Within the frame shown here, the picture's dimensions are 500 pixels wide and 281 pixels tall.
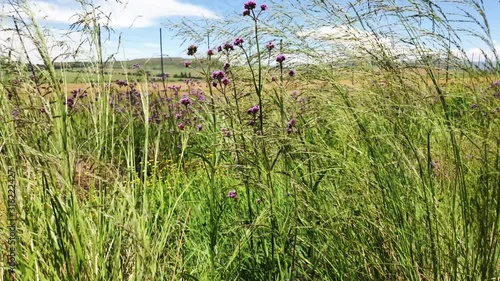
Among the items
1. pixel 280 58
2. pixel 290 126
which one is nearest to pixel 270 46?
pixel 280 58

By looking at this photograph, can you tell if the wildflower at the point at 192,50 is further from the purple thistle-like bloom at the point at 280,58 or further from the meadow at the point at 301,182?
the purple thistle-like bloom at the point at 280,58

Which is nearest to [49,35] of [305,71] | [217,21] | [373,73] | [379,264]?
[217,21]

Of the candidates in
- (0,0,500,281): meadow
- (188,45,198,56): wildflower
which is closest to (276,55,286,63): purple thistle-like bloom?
(0,0,500,281): meadow

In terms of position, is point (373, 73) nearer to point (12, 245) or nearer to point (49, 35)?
point (49, 35)

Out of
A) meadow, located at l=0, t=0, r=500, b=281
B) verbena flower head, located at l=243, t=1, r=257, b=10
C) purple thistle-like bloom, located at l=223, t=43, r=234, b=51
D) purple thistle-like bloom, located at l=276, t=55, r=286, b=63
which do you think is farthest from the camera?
purple thistle-like bloom, located at l=223, t=43, r=234, b=51

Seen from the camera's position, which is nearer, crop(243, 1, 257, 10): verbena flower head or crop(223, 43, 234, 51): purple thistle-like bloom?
crop(243, 1, 257, 10): verbena flower head

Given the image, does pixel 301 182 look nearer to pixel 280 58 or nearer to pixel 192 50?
pixel 280 58

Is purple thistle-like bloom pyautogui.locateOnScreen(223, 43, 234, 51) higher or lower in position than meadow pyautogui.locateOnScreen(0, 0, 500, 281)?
higher

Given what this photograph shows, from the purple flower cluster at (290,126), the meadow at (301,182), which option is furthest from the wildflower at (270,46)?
the purple flower cluster at (290,126)

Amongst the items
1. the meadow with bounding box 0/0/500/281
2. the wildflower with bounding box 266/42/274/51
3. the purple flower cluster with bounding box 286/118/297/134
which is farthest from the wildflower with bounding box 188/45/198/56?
the purple flower cluster with bounding box 286/118/297/134

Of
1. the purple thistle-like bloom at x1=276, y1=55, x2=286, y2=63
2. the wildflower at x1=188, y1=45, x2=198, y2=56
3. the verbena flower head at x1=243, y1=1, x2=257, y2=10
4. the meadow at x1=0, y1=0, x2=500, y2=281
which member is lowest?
the meadow at x1=0, y1=0, x2=500, y2=281

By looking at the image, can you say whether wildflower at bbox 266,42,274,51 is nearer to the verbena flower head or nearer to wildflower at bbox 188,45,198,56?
the verbena flower head

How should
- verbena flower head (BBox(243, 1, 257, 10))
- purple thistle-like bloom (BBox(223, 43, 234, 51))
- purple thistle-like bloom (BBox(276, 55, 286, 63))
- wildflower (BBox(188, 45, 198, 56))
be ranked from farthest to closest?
wildflower (BBox(188, 45, 198, 56)), purple thistle-like bloom (BBox(223, 43, 234, 51)), purple thistle-like bloom (BBox(276, 55, 286, 63)), verbena flower head (BBox(243, 1, 257, 10))

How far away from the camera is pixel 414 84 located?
183 centimetres
